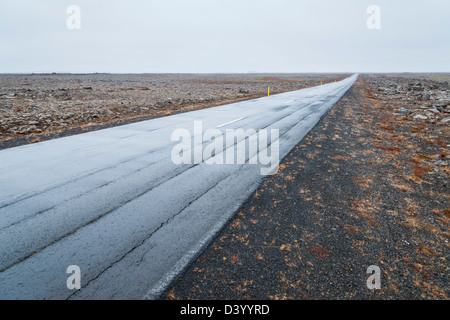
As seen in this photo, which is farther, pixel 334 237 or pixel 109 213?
pixel 109 213

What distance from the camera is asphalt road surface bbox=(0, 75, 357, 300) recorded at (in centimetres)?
273

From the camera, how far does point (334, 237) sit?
347 cm

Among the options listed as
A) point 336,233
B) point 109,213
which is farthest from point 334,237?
point 109,213

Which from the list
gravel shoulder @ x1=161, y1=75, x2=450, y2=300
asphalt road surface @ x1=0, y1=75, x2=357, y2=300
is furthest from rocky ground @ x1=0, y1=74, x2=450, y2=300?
asphalt road surface @ x1=0, y1=75, x2=357, y2=300

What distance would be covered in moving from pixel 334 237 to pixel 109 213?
359cm

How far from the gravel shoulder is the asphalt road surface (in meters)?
0.42

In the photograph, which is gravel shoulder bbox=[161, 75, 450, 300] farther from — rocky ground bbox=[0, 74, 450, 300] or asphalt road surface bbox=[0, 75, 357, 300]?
asphalt road surface bbox=[0, 75, 357, 300]

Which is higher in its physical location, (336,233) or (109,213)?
(109,213)

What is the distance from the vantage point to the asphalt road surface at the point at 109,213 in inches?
107

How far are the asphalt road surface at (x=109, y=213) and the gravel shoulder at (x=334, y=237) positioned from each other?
16.4 inches

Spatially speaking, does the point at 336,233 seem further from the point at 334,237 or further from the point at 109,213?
the point at 109,213

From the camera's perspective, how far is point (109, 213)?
3.94 meters

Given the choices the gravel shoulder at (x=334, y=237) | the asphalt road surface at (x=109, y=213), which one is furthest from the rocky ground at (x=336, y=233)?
the asphalt road surface at (x=109, y=213)
